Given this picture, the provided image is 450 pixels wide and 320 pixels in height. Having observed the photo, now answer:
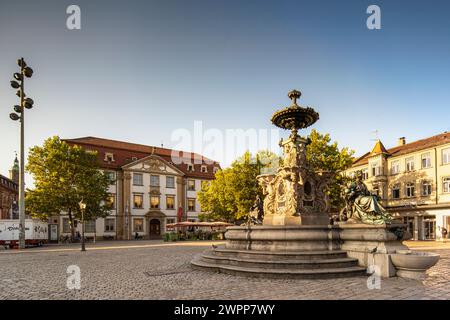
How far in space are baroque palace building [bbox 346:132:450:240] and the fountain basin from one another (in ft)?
88.4

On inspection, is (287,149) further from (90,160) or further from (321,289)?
(90,160)

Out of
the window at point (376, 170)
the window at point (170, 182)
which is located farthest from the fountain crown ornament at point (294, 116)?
the window at point (170, 182)

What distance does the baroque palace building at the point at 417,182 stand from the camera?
34.5 m

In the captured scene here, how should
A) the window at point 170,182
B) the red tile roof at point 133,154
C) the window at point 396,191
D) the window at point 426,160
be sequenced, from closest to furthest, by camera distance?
1. the window at point 426,160
2. the window at point 396,191
3. the red tile roof at point 133,154
4. the window at point 170,182

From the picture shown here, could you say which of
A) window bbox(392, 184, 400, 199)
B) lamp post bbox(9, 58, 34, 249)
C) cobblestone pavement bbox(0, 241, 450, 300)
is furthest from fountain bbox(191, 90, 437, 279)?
window bbox(392, 184, 400, 199)

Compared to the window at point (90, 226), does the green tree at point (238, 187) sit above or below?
above

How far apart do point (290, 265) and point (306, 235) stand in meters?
1.55

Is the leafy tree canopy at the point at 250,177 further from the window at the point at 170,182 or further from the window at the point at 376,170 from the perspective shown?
the window at the point at 170,182

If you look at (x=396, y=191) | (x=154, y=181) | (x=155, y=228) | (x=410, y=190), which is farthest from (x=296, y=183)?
(x=155, y=228)

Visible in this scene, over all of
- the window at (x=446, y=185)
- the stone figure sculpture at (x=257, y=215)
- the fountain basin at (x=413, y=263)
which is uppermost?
the window at (x=446, y=185)

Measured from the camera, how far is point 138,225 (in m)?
49.6

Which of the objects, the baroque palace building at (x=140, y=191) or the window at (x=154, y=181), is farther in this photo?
the window at (x=154, y=181)

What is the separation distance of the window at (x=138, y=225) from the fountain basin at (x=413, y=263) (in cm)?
4377
